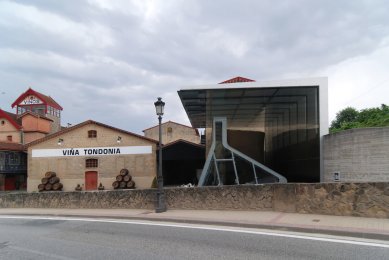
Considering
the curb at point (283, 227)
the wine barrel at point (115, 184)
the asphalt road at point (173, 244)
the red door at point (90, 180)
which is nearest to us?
the asphalt road at point (173, 244)

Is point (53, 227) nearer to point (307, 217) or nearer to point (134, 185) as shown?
point (307, 217)

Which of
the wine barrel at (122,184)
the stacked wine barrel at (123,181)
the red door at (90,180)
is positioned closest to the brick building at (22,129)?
the red door at (90,180)

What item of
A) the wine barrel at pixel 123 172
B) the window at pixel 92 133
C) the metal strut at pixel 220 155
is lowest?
the wine barrel at pixel 123 172

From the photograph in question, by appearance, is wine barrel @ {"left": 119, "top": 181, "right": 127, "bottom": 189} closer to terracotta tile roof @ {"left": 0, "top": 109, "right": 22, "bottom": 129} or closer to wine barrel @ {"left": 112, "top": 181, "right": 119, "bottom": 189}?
wine barrel @ {"left": 112, "top": 181, "right": 119, "bottom": 189}

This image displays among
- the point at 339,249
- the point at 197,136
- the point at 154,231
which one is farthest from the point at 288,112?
the point at 197,136

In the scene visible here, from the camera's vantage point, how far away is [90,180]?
40.2 meters

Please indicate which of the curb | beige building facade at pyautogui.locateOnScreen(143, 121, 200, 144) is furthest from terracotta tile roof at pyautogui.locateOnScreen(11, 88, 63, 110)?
the curb

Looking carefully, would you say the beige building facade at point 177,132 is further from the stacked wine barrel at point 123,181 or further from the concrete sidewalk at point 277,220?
the concrete sidewalk at point 277,220

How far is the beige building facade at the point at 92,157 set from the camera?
131 ft

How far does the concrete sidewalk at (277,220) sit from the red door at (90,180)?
25.2 meters

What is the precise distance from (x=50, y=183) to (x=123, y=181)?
758 cm

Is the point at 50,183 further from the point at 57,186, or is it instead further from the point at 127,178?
the point at 127,178

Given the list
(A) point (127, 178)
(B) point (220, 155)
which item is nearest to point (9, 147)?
(A) point (127, 178)

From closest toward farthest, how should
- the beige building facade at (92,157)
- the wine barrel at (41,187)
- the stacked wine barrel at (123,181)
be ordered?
the stacked wine barrel at (123,181) → the wine barrel at (41,187) → the beige building facade at (92,157)
